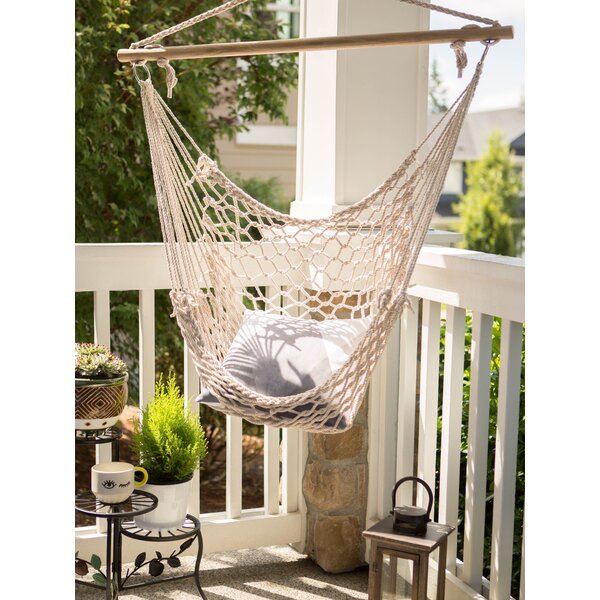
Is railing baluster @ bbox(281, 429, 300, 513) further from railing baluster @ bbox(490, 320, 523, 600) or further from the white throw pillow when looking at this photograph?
railing baluster @ bbox(490, 320, 523, 600)

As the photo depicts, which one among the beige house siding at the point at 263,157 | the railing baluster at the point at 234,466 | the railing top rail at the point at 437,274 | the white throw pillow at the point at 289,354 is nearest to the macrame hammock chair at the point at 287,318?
the white throw pillow at the point at 289,354

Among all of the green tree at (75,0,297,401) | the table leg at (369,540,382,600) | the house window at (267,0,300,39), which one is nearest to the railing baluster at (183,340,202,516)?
the table leg at (369,540,382,600)

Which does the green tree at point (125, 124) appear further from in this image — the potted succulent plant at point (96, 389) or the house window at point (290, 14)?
the potted succulent plant at point (96, 389)

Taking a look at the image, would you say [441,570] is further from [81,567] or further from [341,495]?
[81,567]

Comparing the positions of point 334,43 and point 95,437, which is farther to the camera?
point 95,437

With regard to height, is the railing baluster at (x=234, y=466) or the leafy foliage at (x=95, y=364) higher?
the leafy foliage at (x=95, y=364)

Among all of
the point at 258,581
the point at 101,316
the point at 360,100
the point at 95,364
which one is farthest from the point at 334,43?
the point at 258,581

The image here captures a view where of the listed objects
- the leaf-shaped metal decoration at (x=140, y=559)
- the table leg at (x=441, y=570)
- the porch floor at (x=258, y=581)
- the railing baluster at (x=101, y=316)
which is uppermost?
the railing baluster at (x=101, y=316)

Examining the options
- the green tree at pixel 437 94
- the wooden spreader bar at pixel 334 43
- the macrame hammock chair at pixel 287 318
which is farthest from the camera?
the green tree at pixel 437 94

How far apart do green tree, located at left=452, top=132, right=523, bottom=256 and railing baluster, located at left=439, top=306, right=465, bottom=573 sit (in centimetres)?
832

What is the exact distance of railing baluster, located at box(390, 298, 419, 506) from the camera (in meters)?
2.43

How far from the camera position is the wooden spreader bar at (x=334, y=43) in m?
1.73

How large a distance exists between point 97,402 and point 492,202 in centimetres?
956

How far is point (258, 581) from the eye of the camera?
2545 millimetres
